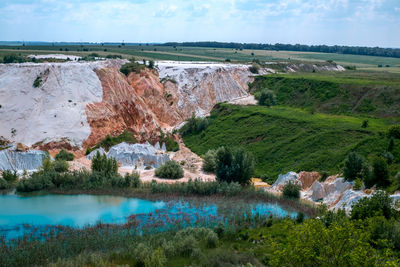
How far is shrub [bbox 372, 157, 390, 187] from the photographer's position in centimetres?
2155

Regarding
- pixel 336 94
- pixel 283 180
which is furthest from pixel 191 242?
pixel 336 94

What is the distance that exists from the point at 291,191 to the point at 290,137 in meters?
10.3

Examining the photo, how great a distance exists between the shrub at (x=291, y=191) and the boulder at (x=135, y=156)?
11925mm

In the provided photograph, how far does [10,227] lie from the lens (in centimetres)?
1939

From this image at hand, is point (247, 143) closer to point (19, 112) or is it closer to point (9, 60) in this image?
point (19, 112)

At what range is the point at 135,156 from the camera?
108 ft

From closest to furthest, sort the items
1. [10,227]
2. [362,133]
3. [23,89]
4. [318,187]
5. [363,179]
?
[10,227], [363,179], [318,187], [362,133], [23,89]

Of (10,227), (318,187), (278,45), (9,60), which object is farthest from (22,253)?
(278,45)

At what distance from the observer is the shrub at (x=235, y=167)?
1050 inches

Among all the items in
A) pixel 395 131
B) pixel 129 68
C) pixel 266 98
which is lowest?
pixel 395 131

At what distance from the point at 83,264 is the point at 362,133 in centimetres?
2452

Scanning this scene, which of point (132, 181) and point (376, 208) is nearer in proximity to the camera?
point (376, 208)

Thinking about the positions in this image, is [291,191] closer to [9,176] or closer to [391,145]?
[391,145]

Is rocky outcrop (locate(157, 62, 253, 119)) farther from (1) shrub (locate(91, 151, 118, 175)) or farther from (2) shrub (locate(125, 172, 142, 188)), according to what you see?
(2) shrub (locate(125, 172, 142, 188))
